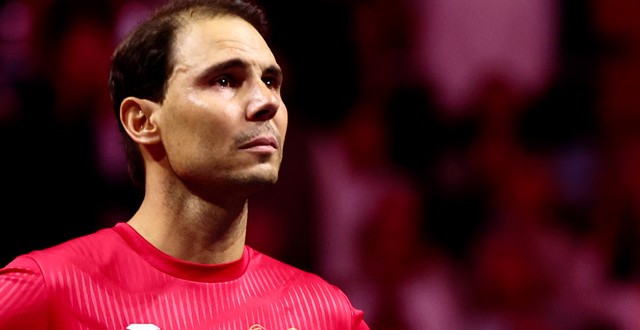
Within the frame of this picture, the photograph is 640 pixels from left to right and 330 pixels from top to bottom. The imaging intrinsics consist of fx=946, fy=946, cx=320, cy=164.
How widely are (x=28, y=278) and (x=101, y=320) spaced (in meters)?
0.17

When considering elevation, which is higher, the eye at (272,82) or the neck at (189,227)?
the eye at (272,82)

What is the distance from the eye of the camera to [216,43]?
2.12 m

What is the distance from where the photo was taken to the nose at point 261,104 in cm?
206

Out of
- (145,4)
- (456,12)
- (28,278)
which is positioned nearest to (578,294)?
(456,12)

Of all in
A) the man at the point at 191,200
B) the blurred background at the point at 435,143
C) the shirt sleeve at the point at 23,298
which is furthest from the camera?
the blurred background at the point at 435,143

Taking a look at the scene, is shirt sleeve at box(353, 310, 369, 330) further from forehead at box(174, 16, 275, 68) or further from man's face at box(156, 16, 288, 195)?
forehead at box(174, 16, 275, 68)

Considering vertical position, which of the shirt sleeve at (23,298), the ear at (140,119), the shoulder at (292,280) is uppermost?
the ear at (140,119)

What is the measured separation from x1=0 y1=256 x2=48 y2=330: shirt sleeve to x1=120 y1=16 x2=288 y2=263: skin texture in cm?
29

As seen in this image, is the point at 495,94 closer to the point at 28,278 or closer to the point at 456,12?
the point at 456,12

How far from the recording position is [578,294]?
4340 millimetres

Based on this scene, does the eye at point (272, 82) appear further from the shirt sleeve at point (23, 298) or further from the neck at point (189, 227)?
the shirt sleeve at point (23, 298)

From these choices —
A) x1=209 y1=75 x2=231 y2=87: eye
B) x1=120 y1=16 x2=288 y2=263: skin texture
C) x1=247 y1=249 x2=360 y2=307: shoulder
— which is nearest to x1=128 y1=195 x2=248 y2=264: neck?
x1=120 y1=16 x2=288 y2=263: skin texture

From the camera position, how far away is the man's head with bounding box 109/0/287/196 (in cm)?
204

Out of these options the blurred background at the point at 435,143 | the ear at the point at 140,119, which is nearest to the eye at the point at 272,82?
the ear at the point at 140,119
